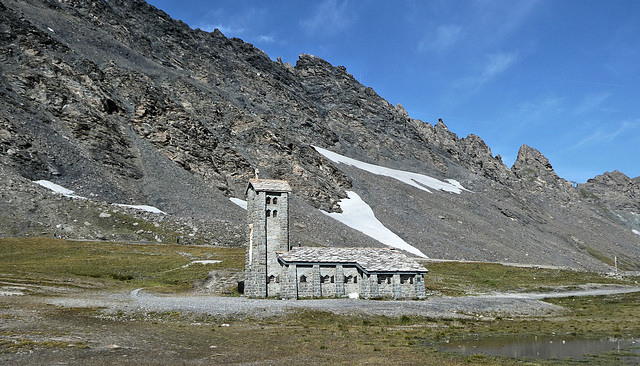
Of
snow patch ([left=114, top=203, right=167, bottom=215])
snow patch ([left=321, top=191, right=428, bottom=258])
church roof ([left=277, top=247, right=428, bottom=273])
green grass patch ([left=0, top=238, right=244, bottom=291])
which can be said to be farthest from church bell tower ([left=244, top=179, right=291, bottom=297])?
snow patch ([left=321, top=191, right=428, bottom=258])

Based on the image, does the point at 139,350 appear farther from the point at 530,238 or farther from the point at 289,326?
the point at 530,238

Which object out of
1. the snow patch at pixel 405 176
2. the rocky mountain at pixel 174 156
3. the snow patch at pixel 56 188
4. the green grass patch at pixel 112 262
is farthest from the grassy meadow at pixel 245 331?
the snow patch at pixel 405 176

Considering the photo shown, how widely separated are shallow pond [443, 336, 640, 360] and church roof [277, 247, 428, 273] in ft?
56.6

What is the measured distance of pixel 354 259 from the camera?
44844mm

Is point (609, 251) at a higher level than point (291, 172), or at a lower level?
lower

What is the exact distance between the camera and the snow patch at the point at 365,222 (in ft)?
354

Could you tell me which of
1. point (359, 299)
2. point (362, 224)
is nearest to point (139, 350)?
point (359, 299)

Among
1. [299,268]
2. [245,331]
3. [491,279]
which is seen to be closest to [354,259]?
[299,268]

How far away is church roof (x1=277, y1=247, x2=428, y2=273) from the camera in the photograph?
142 ft

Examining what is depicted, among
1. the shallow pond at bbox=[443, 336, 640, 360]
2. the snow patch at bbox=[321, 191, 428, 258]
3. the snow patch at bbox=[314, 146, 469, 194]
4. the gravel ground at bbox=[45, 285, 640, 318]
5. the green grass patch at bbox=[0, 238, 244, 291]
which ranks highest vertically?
the snow patch at bbox=[314, 146, 469, 194]

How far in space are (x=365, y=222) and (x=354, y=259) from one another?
7670 centimetres

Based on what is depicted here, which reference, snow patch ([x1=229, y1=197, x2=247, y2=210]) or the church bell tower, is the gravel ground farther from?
snow patch ([x1=229, y1=197, x2=247, y2=210])

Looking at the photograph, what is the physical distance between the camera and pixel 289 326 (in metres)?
29.5

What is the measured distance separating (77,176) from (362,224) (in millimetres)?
66906
